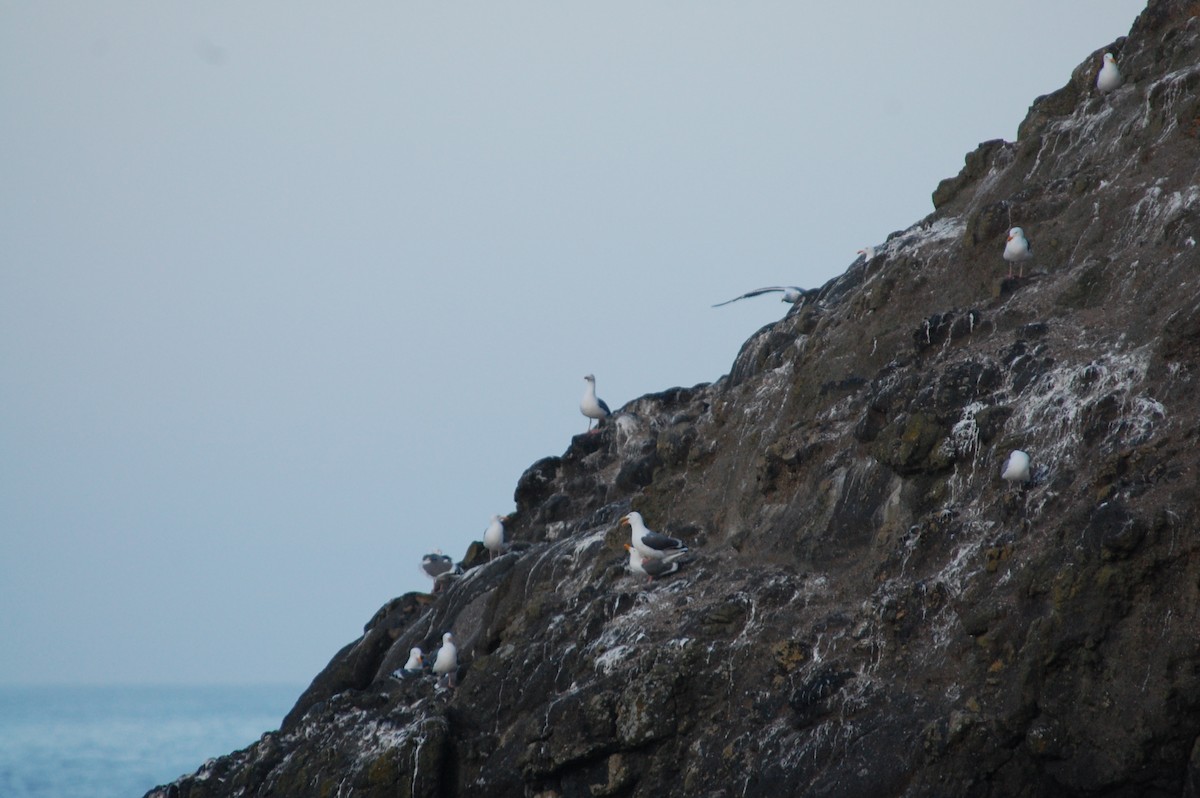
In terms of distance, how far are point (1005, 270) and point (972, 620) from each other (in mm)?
8609

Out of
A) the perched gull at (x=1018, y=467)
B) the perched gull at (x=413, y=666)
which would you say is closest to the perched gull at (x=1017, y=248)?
the perched gull at (x=1018, y=467)

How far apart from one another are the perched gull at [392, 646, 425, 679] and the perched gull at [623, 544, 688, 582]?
15.8 feet

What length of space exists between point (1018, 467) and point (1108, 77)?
1078cm

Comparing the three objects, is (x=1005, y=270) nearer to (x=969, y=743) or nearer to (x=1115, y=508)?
(x=1115, y=508)

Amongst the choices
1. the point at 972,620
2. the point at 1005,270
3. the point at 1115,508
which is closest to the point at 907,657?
the point at 972,620

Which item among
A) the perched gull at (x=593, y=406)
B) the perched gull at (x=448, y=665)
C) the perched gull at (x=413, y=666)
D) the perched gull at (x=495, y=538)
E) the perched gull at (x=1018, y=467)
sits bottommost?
the perched gull at (x=1018, y=467)

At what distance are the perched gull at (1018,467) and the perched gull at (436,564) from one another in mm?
15749

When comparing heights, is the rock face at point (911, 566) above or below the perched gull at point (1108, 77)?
below

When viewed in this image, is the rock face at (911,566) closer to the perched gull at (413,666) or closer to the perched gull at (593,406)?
the perched gull at (413,666)

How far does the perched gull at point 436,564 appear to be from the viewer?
29719 millimetres

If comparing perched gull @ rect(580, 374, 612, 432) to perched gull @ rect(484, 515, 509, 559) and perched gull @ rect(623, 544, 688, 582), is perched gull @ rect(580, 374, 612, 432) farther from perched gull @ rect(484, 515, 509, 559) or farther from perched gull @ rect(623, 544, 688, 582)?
perched gull @ rect(623, 544, 688, 582)

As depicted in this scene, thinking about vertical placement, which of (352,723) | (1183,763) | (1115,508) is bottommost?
(1183,763)

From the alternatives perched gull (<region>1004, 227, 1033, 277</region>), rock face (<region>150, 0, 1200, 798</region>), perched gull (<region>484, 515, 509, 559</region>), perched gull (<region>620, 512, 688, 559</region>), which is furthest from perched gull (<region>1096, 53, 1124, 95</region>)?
perched gull (<region>484, 515, 509, 559</region>)

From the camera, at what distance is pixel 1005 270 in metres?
22.2
